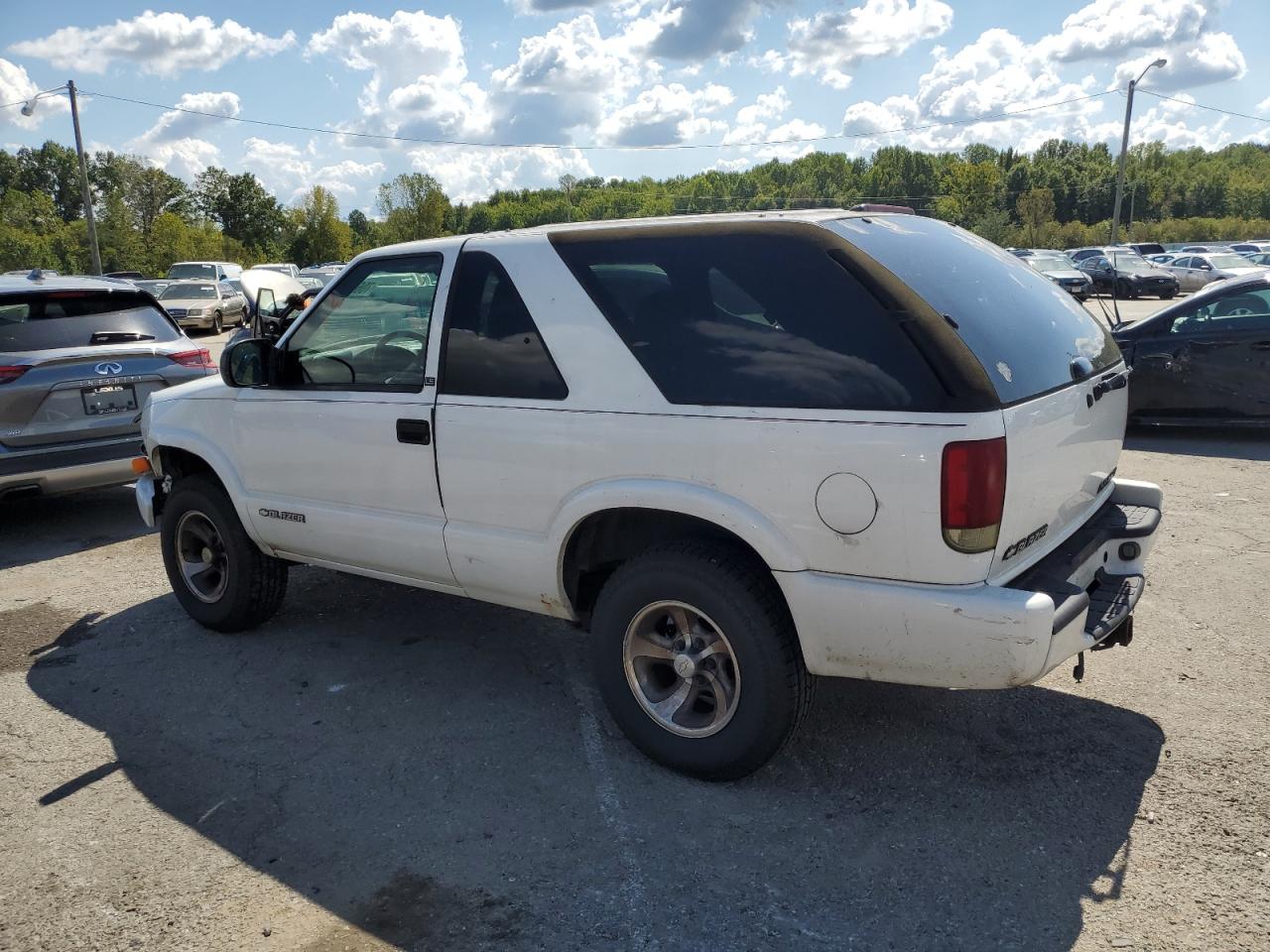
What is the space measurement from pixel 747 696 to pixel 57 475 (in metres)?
5.58

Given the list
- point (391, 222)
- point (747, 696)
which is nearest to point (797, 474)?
point (747, 696)

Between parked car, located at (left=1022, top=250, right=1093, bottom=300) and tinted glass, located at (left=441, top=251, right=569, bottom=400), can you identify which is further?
parked car, located at (left=1022, top=250, right=1093, bottom=300)

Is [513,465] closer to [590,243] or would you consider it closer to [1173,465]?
[590,243]

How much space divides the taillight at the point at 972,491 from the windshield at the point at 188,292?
27.2m

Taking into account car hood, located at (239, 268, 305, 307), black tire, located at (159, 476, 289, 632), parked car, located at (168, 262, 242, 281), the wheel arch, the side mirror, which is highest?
parked car, located at (168, 262, 242, 281)

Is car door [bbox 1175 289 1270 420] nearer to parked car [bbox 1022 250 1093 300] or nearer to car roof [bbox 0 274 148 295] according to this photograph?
car roof [bbox 0 274 148 295]

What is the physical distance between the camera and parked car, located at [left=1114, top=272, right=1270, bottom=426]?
348 inches

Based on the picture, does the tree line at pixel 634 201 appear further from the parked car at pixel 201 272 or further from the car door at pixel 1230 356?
the car door at pixel 1230 356

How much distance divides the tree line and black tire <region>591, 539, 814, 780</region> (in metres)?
37.7

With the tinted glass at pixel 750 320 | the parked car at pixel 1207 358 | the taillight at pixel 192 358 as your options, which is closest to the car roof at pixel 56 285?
the taillight at pixel 192 358

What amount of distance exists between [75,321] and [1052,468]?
22.3 ft

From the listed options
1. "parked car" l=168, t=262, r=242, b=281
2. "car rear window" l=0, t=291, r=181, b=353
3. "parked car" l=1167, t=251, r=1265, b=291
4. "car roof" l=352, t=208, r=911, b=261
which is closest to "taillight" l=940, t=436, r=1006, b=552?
"car roof" l=352, t=208, r=911, b=261

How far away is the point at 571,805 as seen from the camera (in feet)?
11.1

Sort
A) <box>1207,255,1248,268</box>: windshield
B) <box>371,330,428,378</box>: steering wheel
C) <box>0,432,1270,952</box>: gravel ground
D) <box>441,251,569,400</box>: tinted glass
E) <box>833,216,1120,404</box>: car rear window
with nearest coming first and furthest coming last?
<box>0,432,1270,952</box>: gravel ground
<box>833,216,1120,404</box>: car rear window
<box>441,251,569,400</box>: tinted glass
<box>371,330,428,378</box>: steering wheel
<box>1207,255,1248,268</box>: windshield
